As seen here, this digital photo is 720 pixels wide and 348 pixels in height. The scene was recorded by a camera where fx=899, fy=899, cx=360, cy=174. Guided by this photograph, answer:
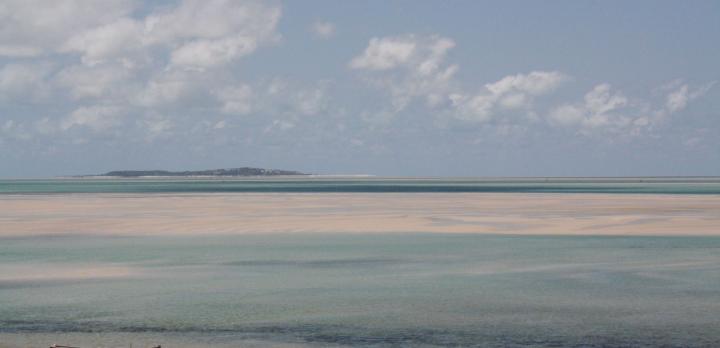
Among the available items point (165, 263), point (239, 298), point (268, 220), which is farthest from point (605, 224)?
point (239, 298)

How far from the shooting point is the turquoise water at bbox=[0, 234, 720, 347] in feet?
49.7

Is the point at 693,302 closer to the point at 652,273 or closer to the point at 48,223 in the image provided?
the point at 652,273

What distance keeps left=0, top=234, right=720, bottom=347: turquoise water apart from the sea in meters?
0.04

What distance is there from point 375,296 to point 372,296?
7 centimetres

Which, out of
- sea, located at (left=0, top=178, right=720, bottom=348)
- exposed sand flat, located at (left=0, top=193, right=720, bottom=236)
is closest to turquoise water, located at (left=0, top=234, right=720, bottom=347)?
sea, located at (left=0, top=178, right=720, bottom=348)

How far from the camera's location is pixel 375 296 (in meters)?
19.4

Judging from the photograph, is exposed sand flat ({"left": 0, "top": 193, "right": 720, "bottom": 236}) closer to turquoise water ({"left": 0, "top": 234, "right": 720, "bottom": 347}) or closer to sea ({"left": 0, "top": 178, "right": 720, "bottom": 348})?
sea ({"left": 0, "top": 178, "right": 720, "bottom": 348})

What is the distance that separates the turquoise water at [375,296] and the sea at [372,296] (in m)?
0.04

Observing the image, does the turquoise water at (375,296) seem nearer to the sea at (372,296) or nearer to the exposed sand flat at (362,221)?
the sea at (372,296)

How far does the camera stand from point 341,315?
17.2 metres

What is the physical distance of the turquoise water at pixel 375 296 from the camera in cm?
1515

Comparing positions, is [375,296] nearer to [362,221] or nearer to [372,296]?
[372,296]

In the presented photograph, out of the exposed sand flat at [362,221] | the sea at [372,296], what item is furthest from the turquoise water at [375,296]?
the exposed sand flat at [362,221]

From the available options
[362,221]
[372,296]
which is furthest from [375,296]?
[362,221]
